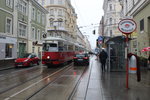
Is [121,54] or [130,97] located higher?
[121,54]

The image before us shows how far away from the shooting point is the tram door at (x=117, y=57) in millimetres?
15336

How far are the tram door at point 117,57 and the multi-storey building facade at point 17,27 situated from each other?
13.4 metres

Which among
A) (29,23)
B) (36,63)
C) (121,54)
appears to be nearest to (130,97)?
(121,54)

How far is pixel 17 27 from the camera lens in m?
26.2

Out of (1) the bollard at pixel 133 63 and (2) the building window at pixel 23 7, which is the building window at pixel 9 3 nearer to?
(2) the building window at pixel 23 7

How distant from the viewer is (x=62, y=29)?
58969mm

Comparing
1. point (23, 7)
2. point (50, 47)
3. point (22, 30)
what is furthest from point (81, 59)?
point (23, 7)

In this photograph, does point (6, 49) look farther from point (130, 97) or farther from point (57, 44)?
point (130, 97)

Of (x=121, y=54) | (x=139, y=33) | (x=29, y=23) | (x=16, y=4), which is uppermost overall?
(x=16, y=4)

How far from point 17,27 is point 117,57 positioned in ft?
53.7

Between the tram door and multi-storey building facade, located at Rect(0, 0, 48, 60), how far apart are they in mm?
13423

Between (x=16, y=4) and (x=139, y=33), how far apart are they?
673 inches

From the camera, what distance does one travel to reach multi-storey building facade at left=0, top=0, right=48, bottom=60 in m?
22.9

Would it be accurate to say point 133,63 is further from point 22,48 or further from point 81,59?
point 22,48
